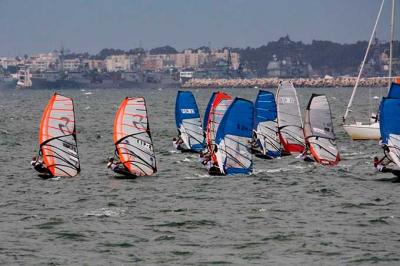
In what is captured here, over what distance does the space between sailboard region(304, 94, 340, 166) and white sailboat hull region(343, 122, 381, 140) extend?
Answer: 1410cm

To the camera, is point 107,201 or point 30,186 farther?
point 30,186

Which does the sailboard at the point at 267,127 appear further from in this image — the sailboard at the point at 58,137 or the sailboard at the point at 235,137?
the sailboard at the point at 58,137

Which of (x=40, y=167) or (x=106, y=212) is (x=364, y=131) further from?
(x=106, y=212)

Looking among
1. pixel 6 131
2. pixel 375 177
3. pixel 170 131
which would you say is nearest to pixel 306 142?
pixel 375 177

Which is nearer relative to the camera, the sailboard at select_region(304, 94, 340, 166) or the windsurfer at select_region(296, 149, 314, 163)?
the sailboard at select_region(304, 94, 340, 166)

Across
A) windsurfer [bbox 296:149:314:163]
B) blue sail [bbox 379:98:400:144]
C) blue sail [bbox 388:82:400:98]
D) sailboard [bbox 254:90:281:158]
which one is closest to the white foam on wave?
blue sail [bbox 379:98:400:144]

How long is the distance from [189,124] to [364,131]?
12.7m

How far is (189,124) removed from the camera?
58.0 m

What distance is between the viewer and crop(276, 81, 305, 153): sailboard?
2144 inches

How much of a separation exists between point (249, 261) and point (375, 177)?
19.1 metres

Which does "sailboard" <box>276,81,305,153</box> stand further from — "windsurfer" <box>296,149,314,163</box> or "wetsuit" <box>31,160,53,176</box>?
"wetsuit" <box>31,160,53,176</box>

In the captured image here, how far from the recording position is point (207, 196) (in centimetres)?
4056

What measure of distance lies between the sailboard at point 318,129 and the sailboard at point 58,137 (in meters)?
11.5

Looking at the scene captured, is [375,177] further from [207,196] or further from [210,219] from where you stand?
[210,219]
